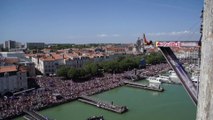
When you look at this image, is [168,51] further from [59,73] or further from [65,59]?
[65,59]

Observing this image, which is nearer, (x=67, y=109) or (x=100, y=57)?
(x=67, y=109)

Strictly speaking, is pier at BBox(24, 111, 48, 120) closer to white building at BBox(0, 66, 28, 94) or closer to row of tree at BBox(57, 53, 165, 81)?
white building at BBox(0, 66, 28, 94)

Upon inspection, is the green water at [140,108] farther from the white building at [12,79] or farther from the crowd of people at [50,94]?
the white building at [12,79]

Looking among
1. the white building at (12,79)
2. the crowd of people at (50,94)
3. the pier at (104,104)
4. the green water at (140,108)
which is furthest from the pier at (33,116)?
the white building at (12,79)

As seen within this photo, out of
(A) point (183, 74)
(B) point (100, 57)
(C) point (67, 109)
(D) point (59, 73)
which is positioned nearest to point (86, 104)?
(C) point (67, 109)

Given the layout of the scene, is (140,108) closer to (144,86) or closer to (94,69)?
(144,86)
